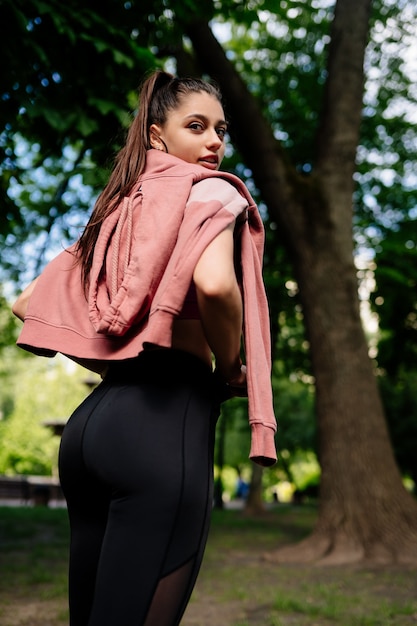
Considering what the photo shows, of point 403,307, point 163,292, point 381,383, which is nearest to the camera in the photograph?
point 163,292

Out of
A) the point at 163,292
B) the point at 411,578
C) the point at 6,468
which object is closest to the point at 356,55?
the point at 411,578

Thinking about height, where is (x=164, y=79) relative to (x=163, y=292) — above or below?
above

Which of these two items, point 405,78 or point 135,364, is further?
point 405,78

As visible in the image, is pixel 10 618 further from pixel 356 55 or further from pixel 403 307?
pixel 403 307

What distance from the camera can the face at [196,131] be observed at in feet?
6.45

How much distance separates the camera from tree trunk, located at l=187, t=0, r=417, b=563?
28.3 feet

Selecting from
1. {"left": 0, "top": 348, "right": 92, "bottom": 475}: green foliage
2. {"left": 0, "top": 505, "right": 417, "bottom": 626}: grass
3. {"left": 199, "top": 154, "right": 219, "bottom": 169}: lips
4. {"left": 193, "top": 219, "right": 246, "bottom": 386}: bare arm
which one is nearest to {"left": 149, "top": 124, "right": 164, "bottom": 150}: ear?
{"left": 199, "top": 154, "right": 219, "bottom": 169}: lips

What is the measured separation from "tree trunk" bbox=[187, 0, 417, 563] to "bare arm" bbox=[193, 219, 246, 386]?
7412 mm

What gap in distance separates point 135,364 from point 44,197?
1564cm

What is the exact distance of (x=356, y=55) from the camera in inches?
413

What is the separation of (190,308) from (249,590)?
5.58m

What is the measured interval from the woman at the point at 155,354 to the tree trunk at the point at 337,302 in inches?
288

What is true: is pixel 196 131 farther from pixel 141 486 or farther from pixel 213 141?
pixel 141 486

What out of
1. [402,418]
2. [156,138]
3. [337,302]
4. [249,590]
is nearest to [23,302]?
[156,138]
